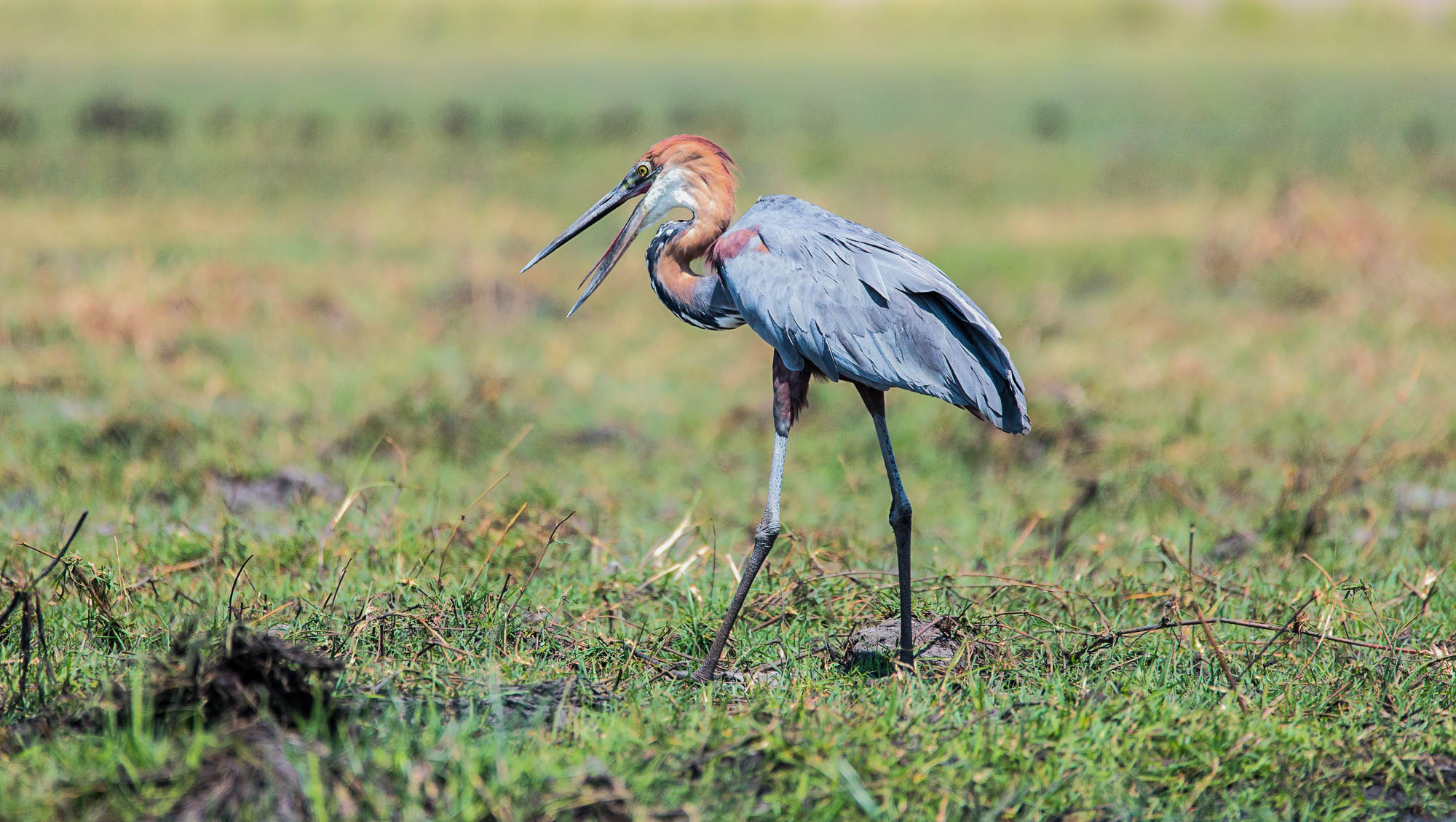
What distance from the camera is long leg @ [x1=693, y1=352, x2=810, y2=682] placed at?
10.2ft

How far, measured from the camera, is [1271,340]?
8.21 metres

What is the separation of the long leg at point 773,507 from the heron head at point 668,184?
556 mm

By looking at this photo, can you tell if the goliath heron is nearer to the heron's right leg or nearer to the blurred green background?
the heron's right leg

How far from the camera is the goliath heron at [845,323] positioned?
3258mm

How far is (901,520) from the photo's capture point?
347 centimetres

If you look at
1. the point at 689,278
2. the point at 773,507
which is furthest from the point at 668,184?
the point at 773,507

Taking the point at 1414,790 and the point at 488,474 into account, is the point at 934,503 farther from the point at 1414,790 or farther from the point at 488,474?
the point at 1414,790

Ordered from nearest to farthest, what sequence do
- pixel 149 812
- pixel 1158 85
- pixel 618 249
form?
pixel 149 812
pixel 618 249
pixel 1158 85

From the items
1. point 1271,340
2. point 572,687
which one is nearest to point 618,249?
point 572,687

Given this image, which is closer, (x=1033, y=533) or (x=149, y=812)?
(x=149, y=812)

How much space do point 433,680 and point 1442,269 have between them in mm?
8841

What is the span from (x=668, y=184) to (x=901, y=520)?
3.83 feet

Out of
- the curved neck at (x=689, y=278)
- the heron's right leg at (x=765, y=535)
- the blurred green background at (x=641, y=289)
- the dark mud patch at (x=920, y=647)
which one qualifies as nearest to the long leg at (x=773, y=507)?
the heron's right leg at (x=765, y=535)

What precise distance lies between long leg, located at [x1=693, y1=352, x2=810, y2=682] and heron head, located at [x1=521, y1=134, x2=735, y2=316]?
1.82 feet
